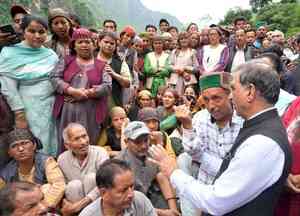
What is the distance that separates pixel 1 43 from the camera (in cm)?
466

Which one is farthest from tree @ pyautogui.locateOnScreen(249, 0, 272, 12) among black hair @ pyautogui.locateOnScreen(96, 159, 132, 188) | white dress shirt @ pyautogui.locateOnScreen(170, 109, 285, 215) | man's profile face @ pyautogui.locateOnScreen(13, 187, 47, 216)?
man's profile face @ pyautogui.locateOnScreen(13, 187, 47, 216)

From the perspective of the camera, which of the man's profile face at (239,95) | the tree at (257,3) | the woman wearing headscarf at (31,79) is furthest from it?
the tree at (257,3)

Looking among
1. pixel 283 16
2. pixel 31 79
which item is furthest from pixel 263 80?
pixel 283 16

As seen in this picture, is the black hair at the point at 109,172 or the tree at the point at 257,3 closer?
the black hair at the point at 109,172

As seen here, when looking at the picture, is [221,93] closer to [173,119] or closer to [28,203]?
[28,203]

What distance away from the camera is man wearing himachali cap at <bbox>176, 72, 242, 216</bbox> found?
3189mm

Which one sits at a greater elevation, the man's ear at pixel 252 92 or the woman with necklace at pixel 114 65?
the man's ear at pixel 252 92

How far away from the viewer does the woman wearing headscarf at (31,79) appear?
435 cm

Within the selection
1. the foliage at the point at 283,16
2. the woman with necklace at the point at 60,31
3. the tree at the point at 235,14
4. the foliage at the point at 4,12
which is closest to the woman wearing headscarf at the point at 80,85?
the woman with necklace at the point at 60,31

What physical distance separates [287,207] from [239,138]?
65 cm

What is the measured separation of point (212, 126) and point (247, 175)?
4.32ft

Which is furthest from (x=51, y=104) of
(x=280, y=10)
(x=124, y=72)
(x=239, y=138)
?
(x=280, y=10)

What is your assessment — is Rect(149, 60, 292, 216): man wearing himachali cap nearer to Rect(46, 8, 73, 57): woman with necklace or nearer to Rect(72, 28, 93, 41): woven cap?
Rect(72, 28, 93, 41): woven cap

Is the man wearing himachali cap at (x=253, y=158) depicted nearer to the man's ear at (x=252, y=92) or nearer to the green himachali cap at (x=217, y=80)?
the man's ear at (x=252, y=92)
